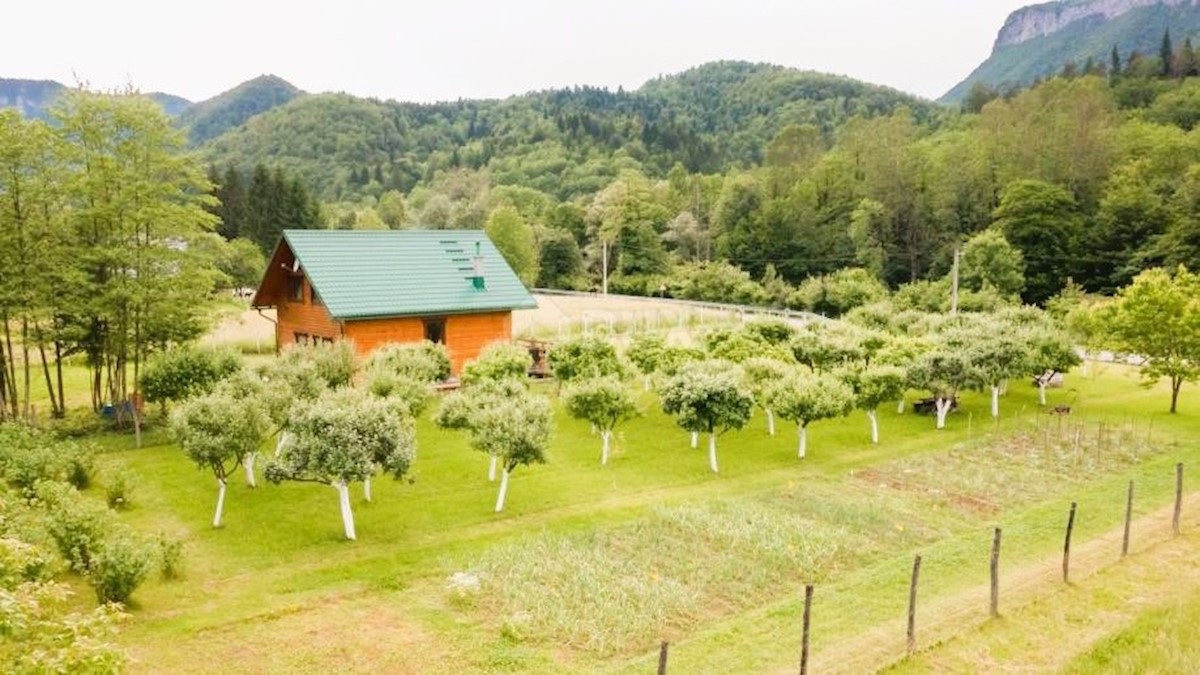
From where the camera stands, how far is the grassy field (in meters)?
12.8

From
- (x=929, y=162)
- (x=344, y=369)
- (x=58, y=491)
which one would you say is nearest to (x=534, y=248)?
(x=929, y=162)

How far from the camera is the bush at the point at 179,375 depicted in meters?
24.9

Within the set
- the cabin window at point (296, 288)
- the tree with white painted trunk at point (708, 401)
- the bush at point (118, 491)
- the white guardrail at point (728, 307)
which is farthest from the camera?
the white guardrail at point (728, 307)

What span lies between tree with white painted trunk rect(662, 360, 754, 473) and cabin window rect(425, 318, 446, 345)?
14.0 m

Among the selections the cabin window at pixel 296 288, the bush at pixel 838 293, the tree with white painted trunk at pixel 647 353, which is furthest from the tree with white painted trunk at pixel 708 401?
the bush at pixel 838 293

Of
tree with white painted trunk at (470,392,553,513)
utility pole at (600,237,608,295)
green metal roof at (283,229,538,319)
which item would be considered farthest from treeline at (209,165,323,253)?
tree with white painted trunk at (470,392,553,513)

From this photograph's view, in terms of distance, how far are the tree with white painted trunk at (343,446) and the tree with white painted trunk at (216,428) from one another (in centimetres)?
87

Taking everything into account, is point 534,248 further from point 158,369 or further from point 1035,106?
point 158,369

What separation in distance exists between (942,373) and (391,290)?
2159 cm

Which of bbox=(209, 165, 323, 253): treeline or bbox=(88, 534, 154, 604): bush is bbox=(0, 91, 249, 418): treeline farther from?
bbox=(209, 165, 323, 253): treeline

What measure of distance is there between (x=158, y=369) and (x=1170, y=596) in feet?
86.5

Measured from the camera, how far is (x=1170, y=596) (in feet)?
48.4

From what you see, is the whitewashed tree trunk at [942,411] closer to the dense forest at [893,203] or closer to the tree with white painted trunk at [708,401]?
the tree with white painted trunk at [708,401]

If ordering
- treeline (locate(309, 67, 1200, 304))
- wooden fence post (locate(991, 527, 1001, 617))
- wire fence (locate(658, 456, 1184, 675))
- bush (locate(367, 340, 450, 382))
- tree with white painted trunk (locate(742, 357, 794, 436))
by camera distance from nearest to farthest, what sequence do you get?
wire fence (locate(658, 456, 1184, 675)) → wooden fence post (locate(991, 527, 1001, 617)) → bush (locate(367, 340, 450, 382)) → tree with white painted trunk (locate(742, 357, 794, 436)) → treeline (locate(309, 67, 1200, 304))
